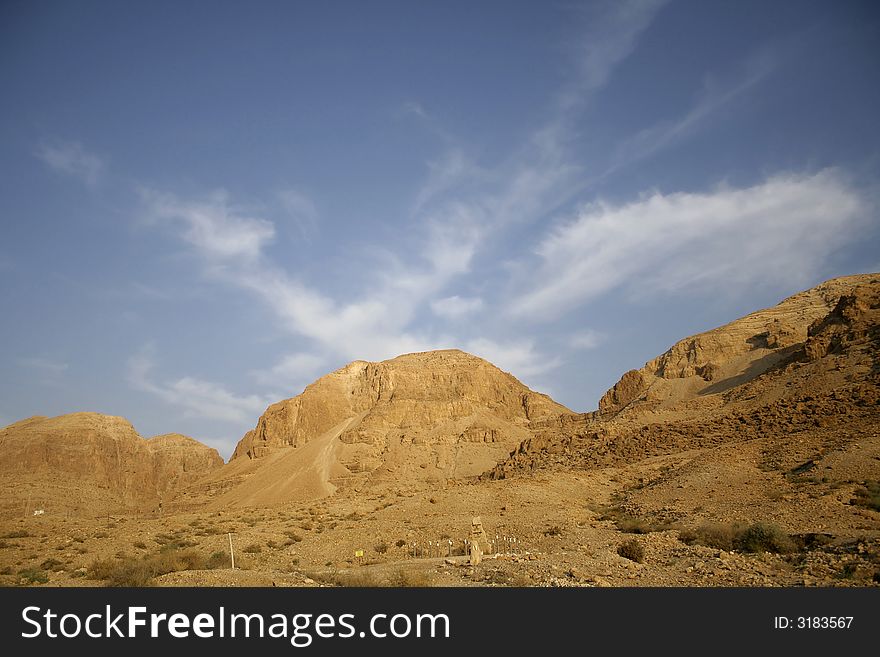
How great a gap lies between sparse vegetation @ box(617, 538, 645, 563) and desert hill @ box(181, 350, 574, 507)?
2080 inches

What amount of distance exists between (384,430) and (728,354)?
4889 cm

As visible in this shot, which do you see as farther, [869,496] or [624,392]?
[624,392]

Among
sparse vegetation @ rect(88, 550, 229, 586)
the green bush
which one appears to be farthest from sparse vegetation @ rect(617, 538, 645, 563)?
sparse vegetation @ rect(88, 550, 229, 586)

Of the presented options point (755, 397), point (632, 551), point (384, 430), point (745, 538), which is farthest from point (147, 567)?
point (384, 430)

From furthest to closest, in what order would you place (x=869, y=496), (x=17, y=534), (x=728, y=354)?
(x=728, y=354)
(x=17, y=534)
(x=869, y=496)

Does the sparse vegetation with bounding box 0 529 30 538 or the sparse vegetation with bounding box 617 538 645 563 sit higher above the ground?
the sparse vegetation with bounding box 0 529 30 538

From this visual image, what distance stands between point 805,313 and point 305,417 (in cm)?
7672

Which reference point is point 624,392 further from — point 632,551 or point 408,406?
point 632,551

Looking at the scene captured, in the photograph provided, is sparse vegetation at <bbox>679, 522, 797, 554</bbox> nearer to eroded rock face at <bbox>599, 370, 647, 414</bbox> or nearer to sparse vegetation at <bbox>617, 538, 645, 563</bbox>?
sparse vegetation at <bbox>617, 538, 645, 563</bbox>

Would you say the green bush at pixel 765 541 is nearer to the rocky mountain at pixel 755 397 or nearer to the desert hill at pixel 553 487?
the desert hill at pixel 553 487

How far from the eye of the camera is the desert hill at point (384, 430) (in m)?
73.7

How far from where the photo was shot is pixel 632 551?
57.6 ft

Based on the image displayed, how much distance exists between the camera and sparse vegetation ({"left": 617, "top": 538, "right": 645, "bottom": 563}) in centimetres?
1717
